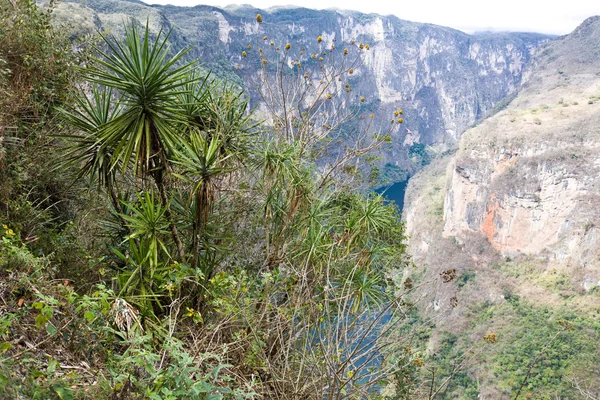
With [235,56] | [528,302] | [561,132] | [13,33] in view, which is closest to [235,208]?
[13,33]

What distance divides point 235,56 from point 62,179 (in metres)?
76.6

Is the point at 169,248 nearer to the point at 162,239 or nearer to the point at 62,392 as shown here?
the point at 162,239

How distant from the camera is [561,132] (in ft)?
136

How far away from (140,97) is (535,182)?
156 ft

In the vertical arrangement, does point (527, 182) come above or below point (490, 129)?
below

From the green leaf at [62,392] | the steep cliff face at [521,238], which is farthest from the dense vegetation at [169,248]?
the steep cliff face at [521,238]

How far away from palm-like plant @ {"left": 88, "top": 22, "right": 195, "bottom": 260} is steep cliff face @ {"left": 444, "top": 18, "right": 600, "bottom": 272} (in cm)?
3810

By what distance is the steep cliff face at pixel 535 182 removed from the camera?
1462 inches

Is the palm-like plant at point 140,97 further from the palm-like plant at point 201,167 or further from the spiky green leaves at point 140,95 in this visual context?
the palm-like plant at point 201,167

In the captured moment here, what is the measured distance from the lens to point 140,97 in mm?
2715

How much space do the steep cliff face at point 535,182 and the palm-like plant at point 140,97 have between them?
38101 millimetres

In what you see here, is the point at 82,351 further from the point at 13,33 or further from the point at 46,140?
the point at 13,33

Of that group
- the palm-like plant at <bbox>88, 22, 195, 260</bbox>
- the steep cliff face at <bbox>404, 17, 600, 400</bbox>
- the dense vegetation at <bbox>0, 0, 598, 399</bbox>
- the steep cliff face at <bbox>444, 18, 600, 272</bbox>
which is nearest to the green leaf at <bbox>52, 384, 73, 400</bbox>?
the dense vegetation at <bbox>0, 0, 598, 399</bbox>

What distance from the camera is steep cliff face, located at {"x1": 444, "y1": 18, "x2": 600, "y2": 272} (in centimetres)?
3712
